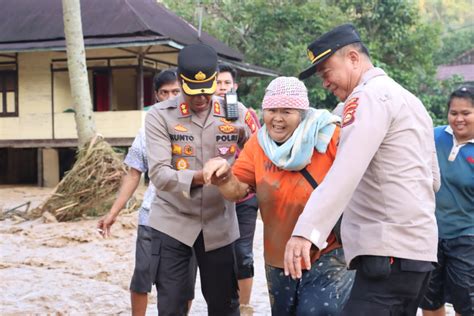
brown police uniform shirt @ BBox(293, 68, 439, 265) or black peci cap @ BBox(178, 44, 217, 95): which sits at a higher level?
black peci cap @ BBox(178, 44, 217, 95)

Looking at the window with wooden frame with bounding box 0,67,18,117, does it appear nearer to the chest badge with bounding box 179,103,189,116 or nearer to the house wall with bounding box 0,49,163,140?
the house wall with bounding box 0,49,163,140

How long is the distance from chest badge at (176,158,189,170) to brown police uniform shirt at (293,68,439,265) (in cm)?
135

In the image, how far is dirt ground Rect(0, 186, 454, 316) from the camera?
5.91 meters

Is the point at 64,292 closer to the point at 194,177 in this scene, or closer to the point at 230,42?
the point at 194,177

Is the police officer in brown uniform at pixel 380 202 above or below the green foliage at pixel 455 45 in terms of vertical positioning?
below

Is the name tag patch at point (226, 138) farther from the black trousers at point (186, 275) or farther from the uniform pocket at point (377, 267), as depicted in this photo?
the uniform pocket at point (377, 267)

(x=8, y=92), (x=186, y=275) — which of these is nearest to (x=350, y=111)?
(x=186, y=275)

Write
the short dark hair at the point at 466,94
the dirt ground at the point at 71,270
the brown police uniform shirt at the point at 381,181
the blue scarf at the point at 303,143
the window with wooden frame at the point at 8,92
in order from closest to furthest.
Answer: the brown police uniform shirt at the point at 381,181
the blue scarf at the point at 303,143
the short dark hair at the point at 466,94
the dirt ground at the point at 71,270
the window with wooden frame at the point at 8,92

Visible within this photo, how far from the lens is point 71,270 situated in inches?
301

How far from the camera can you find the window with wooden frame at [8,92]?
19281 millimetres

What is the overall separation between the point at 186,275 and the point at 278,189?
980 mm

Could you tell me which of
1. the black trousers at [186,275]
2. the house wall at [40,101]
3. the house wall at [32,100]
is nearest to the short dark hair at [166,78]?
the black trousers at [186,275]

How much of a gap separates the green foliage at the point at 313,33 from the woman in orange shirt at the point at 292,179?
17296 millimetres

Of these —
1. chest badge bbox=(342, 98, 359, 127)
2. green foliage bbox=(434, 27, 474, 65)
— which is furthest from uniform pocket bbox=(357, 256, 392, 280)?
green foliage bbox=(434, 27, 474, 65)
